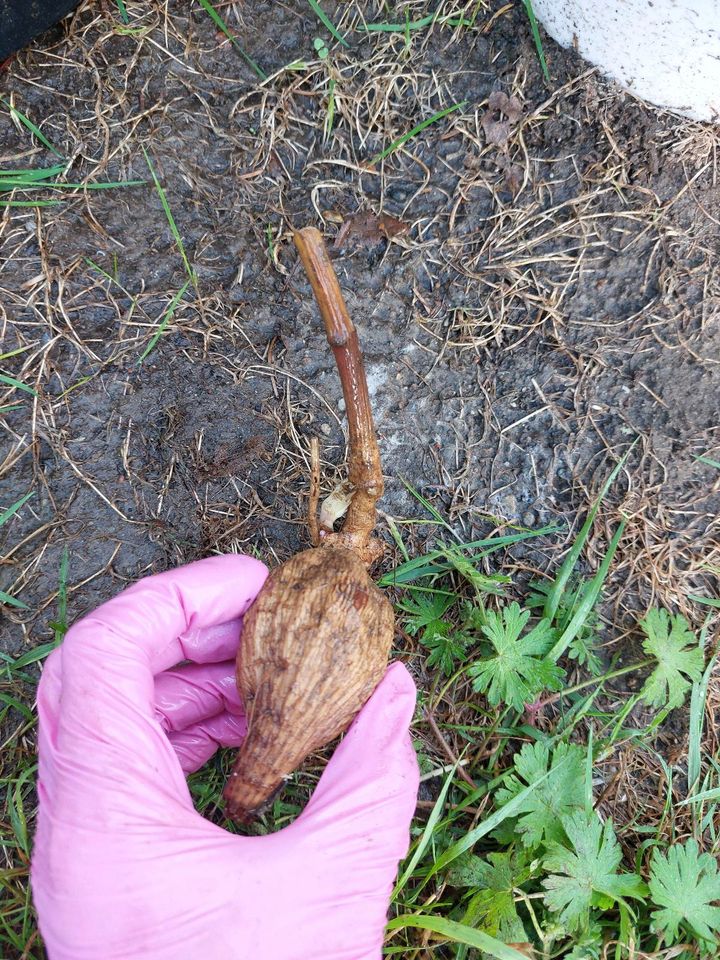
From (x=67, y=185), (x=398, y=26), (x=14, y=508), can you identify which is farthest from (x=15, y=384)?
(x=398, y=26)

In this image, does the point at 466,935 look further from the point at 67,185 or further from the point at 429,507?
the point at 67,185

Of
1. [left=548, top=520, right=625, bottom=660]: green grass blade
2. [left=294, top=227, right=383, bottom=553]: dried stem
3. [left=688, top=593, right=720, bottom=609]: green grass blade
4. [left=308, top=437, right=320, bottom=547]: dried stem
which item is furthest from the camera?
[left=688, top=593, right=720, bottom=609]: green grass blade

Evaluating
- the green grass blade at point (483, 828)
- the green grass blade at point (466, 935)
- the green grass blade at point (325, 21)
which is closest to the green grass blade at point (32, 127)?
the green grass blade at point (325, 21)

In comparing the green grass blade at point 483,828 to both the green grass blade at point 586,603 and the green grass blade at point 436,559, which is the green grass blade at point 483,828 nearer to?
the green grass blade at point 586,603

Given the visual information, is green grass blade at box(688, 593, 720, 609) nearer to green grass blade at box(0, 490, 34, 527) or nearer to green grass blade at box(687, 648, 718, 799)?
green grass blade at box(687, 648, 718, 799)

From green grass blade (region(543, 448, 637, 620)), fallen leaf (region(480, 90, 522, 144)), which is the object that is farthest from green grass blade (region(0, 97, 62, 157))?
green grass blade (region(543, 448, 637, 620))

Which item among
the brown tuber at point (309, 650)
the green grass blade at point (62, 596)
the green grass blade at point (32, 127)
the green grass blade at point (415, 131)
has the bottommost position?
the brown tuber at point (309, 650)
